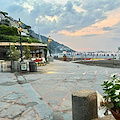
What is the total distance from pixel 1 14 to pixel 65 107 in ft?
199

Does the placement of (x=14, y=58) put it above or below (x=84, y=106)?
above

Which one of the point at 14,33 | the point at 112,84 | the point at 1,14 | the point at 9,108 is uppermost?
the point at 1,14

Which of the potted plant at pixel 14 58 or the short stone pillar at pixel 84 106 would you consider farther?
the potted plant at pixel 14 58

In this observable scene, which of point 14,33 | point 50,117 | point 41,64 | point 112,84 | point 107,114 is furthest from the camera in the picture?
point 14,33

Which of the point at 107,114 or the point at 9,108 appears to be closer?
the point at 107,114

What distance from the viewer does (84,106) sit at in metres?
2.25

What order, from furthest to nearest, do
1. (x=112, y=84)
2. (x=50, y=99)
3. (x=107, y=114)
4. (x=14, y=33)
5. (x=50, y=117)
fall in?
(x=14, y=33) < (x=50, y=99) < (x=50, y=117) < (x=107, y=114) < (x=112, y=84)

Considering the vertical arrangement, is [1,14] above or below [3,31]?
above

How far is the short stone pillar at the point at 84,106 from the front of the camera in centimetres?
226

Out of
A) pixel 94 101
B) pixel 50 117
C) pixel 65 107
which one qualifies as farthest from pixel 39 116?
pixel 94 101

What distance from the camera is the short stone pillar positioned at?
2256 mm

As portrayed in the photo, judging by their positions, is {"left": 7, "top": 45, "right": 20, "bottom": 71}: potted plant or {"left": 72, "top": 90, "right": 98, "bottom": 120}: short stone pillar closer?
{"left": 72, "top": 90, "right": 98, "bottom": 120}: short stone pillar

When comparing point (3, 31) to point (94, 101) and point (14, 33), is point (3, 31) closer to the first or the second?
point (14, 33)

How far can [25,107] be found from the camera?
3.64m
